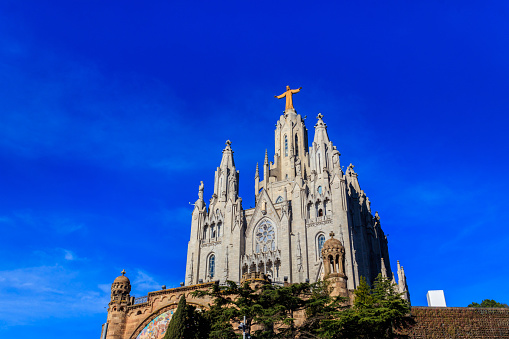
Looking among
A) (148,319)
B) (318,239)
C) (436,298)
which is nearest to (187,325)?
(148,319)

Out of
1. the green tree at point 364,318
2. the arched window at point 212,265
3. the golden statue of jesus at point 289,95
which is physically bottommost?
the green tree at point 364,318

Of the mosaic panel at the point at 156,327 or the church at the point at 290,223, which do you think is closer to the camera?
the mosaic panel at the point at 156,327

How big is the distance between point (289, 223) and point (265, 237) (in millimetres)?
3456

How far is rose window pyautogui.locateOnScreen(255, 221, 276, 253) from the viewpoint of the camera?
177ft

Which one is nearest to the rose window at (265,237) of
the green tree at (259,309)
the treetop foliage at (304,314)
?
the green tree at (259,309)

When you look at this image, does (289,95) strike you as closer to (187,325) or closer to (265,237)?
(265,237)

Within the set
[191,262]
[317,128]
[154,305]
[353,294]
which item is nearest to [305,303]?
[353,294]

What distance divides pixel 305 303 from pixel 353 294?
5.26 meters

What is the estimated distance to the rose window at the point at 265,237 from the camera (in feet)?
177

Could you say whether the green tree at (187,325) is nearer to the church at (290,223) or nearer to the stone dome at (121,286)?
the stone dome at (121,286)

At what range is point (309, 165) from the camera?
61188 millimetres

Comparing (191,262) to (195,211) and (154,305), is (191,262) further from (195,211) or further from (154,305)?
(154,305)

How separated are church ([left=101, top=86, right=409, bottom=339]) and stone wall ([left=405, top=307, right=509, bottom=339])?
13625 mm

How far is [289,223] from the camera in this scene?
174ft
